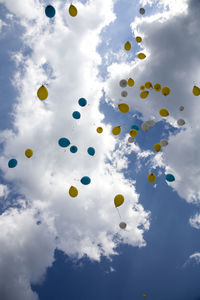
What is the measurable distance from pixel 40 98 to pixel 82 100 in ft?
6.57

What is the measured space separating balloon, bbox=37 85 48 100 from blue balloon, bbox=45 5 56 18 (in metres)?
3.17

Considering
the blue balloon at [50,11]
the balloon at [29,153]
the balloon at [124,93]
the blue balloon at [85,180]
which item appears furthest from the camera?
the balloon at [124,93]

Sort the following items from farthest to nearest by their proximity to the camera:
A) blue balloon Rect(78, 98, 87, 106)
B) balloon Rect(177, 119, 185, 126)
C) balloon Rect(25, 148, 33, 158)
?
balloon Rect(177, 119, 185, 126) → blue balloon Rect(78, 98, 87, 106) → balloon Rect(25, 148, 33, 158)

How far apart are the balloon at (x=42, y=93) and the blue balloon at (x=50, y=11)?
317cm

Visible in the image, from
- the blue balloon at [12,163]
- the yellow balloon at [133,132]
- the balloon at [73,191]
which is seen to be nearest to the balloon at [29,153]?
the blue balloon at [12,163]

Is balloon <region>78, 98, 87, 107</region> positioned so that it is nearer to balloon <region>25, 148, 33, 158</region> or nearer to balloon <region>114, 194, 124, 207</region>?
balloon <region>25, 148, 33, 158</region>

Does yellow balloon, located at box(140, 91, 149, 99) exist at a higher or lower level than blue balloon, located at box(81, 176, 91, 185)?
higher

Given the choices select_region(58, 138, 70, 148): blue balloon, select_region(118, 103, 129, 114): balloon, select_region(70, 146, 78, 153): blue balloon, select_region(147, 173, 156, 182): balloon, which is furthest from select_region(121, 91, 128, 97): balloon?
select_region(147, 173, 156, 182): balloon

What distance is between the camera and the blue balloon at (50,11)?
24.6ft

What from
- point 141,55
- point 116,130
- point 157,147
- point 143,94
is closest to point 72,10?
point 141,55

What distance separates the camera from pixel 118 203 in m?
8.26

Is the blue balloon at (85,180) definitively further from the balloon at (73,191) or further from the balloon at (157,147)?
the balloon at (157,147)

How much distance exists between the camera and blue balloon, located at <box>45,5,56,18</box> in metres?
7.48

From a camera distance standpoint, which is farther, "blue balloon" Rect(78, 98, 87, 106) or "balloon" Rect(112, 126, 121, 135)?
"balloon" Rect(112, 126, 121, 135)
